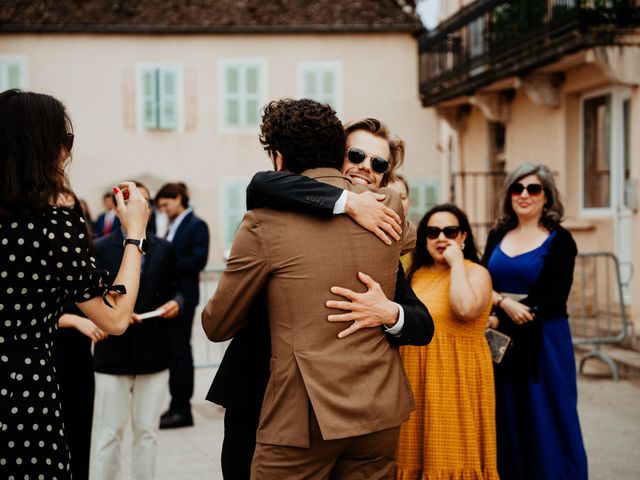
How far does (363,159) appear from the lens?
3.22 metres

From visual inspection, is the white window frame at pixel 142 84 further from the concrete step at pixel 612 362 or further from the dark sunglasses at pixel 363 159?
the dark sunglasses at pixel 363 159

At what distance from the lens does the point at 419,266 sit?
4.32m

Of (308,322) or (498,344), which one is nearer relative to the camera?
(308,322)

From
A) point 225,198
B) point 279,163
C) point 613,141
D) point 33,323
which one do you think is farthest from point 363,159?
point 225,198

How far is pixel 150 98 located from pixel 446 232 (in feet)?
64.7

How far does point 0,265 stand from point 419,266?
2345mm

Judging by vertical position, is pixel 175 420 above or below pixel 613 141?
below

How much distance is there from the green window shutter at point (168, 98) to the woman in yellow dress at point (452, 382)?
1955 centimetres

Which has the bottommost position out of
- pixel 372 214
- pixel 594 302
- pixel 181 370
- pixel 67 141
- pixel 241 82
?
pixel 181 370

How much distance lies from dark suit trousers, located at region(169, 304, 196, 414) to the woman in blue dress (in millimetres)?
3178

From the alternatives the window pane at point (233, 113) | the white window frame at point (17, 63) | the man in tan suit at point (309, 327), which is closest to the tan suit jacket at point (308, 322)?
the man in tan suit at point (309, 327)

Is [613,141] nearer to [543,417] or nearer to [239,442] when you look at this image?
[543,417]

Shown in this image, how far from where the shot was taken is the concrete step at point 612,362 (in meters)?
8.49

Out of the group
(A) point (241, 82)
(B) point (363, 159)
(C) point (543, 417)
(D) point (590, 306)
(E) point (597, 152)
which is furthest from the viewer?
(A) point (241, 82)
